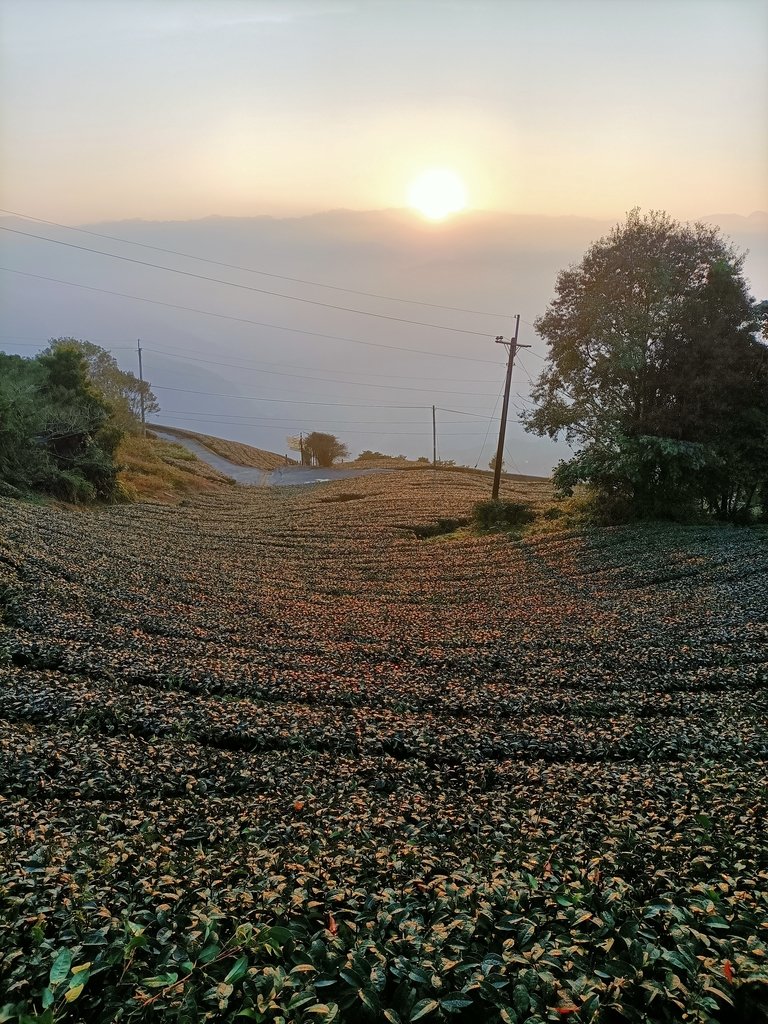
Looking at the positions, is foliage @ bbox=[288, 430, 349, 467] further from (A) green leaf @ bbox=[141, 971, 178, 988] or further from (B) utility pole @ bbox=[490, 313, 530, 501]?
(A) green leaf @ bbox=[141, 971, 178, 988]

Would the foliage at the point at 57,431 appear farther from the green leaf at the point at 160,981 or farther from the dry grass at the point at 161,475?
the green leaf at the point at 160,981

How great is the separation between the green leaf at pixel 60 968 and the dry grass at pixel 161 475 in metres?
27.9

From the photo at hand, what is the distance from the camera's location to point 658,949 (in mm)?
Result: 3652

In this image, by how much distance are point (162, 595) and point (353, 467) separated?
147ft

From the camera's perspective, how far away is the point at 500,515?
2566cm

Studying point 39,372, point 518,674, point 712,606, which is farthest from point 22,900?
point 39,372

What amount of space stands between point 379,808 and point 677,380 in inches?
869

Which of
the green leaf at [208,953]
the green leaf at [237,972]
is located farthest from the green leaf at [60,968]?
the green leaf at [237,972]

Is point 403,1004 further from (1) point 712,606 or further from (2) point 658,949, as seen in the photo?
(1) point 712,606

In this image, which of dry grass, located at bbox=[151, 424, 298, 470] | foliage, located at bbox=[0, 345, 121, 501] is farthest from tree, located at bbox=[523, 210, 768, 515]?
dry grass, located at bbox=[151, 424, 298, 470]

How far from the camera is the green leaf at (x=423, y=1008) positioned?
3246 millimetres

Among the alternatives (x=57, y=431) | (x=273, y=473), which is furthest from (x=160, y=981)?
(x=273, y=473)

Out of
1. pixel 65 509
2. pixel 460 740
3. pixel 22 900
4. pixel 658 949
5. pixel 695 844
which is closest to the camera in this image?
pixel 658 949

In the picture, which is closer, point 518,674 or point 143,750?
point 143,750
